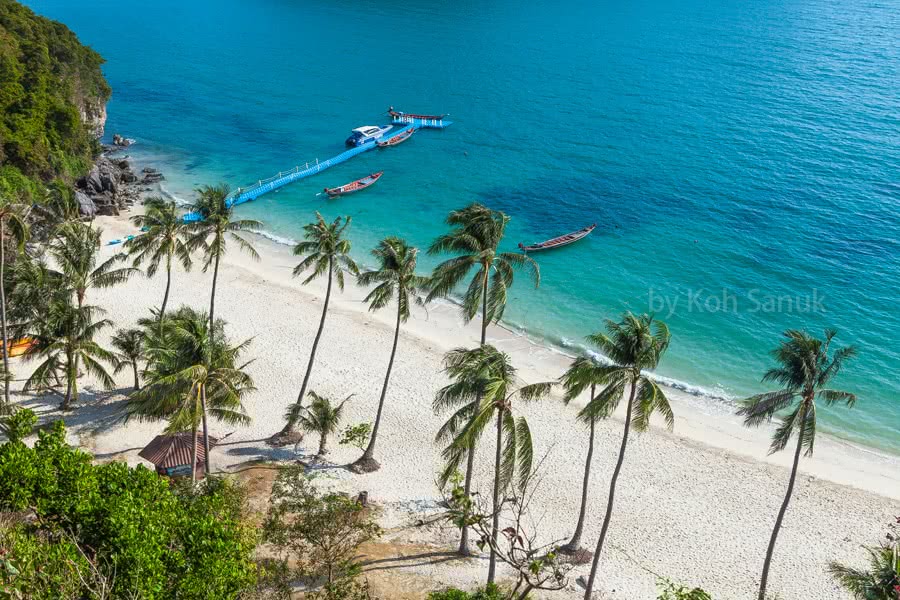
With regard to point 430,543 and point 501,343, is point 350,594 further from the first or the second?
point 501,343

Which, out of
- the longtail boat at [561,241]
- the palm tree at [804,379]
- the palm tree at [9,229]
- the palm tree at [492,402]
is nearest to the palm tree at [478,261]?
the palm tree at [492,402]

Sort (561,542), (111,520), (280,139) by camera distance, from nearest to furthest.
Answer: (111,520) < (561,542) < (280,139)

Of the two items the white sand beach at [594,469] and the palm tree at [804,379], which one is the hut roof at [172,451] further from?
the palm tree at [804,379]

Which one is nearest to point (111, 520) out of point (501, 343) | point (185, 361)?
point (185, 361)

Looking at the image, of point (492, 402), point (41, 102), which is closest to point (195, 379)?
point (492, 402)

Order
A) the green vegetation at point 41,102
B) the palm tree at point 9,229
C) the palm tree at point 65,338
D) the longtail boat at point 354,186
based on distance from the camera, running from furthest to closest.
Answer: the longtail boat at point 354,186 < the green vegetation at point 41,102 < the palm tree at point 65,338 < the palm tree at point 9,229

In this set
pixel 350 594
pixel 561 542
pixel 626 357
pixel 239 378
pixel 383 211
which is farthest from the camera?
pixel 383 211
